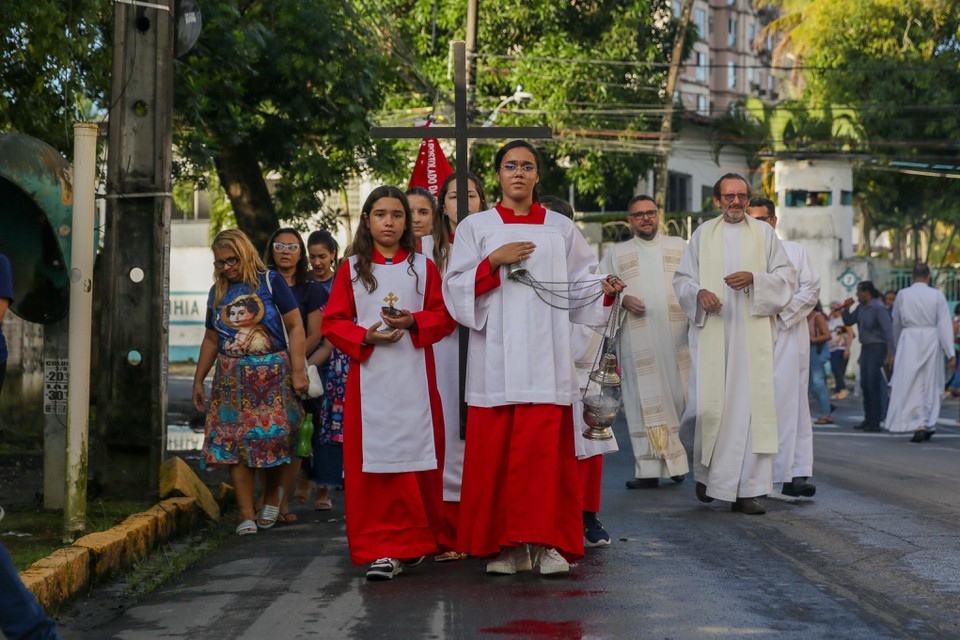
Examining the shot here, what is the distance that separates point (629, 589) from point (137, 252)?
431 cm

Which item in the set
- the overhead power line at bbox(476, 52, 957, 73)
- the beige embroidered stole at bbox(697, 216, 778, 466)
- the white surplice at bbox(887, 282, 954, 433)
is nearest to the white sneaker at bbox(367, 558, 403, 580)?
the beige embroidered stole at bbox(697, 216, 778, 466)

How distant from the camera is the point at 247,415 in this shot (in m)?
8.62

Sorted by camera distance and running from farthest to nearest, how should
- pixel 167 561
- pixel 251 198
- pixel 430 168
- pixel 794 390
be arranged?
pixel 251 198 → pixel 430 168 → pixel 794 390 → pixel 167 561

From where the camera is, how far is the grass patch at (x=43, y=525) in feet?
23.4

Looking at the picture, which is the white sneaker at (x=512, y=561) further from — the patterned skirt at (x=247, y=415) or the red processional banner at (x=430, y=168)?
the red processional banner at (x=430, y=168)

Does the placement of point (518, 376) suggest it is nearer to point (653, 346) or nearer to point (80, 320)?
point (80, 320)

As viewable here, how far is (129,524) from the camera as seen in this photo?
7.73 m

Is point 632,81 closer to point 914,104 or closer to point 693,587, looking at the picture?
point 914,104

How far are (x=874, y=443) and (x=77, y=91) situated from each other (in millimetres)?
10427

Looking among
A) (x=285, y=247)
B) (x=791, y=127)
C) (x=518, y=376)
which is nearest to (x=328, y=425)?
(x=285, y=247)

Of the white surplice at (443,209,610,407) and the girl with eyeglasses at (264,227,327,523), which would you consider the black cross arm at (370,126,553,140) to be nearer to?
the white surplice at (443,209,610,407)

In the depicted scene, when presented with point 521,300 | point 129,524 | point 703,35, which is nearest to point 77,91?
point 129,524

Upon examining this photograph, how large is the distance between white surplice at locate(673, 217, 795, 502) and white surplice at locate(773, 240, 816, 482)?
0.84 feet

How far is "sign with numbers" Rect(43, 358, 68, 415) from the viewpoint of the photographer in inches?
335
